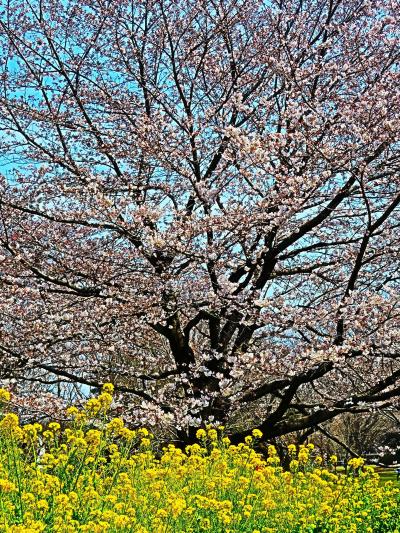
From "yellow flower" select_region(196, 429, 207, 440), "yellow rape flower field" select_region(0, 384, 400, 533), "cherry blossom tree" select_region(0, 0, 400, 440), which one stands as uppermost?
"cherry blossom tree" select_region(0, 0, 400, 440)

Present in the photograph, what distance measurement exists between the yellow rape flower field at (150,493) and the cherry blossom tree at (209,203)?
178 cm

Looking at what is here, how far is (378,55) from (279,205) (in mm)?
2683

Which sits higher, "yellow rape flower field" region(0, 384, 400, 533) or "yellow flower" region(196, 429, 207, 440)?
"yellow flower" region(196, 429, 207, 440)

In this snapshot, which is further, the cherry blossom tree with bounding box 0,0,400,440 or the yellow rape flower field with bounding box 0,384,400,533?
the cherry blossom tree with bounding box 0,0,400,440

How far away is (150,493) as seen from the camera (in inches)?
176

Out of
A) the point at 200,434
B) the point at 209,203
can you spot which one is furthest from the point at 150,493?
the point at 209,203

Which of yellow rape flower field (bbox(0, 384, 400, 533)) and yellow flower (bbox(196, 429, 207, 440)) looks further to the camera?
yellow flower (bbox(196, 429, 207, 440))

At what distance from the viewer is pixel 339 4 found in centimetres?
899

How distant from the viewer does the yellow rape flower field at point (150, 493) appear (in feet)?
12.0

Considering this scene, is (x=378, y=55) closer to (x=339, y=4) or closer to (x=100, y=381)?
(x=339, y=4)

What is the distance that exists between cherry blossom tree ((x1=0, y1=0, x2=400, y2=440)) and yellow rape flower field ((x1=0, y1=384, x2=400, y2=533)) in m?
1.78

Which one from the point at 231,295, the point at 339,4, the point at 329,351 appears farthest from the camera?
the point at 339,4

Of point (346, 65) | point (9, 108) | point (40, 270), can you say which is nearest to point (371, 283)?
point (346, 65)

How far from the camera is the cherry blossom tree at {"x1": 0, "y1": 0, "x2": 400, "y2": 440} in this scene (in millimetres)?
7398
